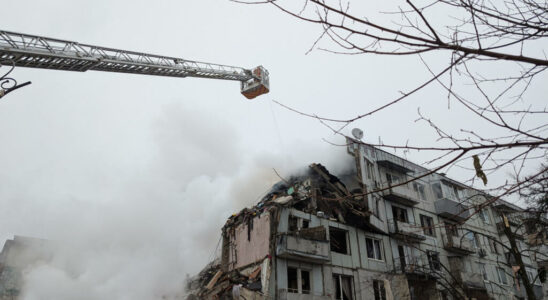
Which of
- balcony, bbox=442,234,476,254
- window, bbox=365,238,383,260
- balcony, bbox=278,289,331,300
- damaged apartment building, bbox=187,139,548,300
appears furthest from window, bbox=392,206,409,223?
balcony, bbox=278,289,331,300

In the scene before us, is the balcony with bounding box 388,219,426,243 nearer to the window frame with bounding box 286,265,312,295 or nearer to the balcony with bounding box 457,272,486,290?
the balcony with bounding box 457,272,486,290

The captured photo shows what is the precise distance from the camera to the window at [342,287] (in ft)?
65.8

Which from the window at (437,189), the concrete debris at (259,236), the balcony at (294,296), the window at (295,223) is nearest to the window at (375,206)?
the concrete debris at (259,236)

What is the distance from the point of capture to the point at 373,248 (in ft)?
75.5

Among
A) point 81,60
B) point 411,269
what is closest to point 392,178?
point 411,269

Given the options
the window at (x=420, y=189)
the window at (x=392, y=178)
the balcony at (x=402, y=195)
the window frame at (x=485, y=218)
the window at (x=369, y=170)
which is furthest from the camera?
the window frame at (x=485, y=218)

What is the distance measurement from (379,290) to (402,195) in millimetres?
7390

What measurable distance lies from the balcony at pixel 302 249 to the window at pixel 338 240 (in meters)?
1.98

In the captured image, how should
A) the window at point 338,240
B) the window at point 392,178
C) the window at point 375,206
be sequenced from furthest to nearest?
the window at point 392,178 < the window at point 375,206 < the window at point 338,240

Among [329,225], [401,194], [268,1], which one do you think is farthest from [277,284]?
[268,1]

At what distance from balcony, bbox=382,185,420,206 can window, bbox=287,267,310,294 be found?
334 inches

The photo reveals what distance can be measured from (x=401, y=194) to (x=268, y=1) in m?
24.8

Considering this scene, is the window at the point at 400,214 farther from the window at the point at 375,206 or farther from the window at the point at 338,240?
the window at the point at 338,240

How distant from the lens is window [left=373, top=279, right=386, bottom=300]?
832 inches
